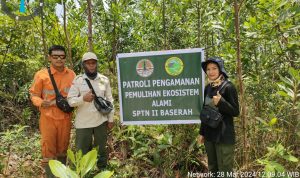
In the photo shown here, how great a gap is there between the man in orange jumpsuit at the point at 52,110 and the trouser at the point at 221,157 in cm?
171

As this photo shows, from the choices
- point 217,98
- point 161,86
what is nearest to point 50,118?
point 161,86

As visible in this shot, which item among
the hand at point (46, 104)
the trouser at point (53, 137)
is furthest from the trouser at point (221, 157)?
the hand at point (46, 104)

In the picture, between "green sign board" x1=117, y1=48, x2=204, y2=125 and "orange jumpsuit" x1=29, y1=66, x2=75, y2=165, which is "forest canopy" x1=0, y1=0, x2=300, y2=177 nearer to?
"green sign board" x1=117, y1=48, x2=204, y2=125

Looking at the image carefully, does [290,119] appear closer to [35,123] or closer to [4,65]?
[35,123]

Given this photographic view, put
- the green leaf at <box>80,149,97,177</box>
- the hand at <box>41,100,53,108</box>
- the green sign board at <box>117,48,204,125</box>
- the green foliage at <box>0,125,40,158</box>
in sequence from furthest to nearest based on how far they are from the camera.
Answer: the green foliage at <box>0,125,40,158</box>, the green sign board at <box>117,48,204,125</box>, the hand at <box>41,100,53,108</box>, the green leaf at <box>80,149,97,177</box>

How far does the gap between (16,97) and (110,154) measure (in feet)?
9.77

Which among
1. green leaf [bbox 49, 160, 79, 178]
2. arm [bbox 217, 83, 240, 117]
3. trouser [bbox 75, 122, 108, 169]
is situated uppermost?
arm [bbox 217, 83, 240, 117]

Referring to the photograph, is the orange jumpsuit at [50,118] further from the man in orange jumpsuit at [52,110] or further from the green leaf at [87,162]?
the green leaf at [87,162]

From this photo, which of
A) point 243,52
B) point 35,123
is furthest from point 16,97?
point 243,52

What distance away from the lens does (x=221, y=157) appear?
3172 millimetres

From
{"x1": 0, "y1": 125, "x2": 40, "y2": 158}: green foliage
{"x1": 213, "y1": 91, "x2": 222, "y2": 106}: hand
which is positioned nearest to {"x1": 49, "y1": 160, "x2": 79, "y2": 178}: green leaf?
{"x1": 213, "y1": 91, "x2": 222, "y2": 106}: hand

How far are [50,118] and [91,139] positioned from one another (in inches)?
20.8

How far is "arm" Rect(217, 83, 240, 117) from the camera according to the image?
304cm

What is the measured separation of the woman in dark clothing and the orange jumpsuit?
169cm
